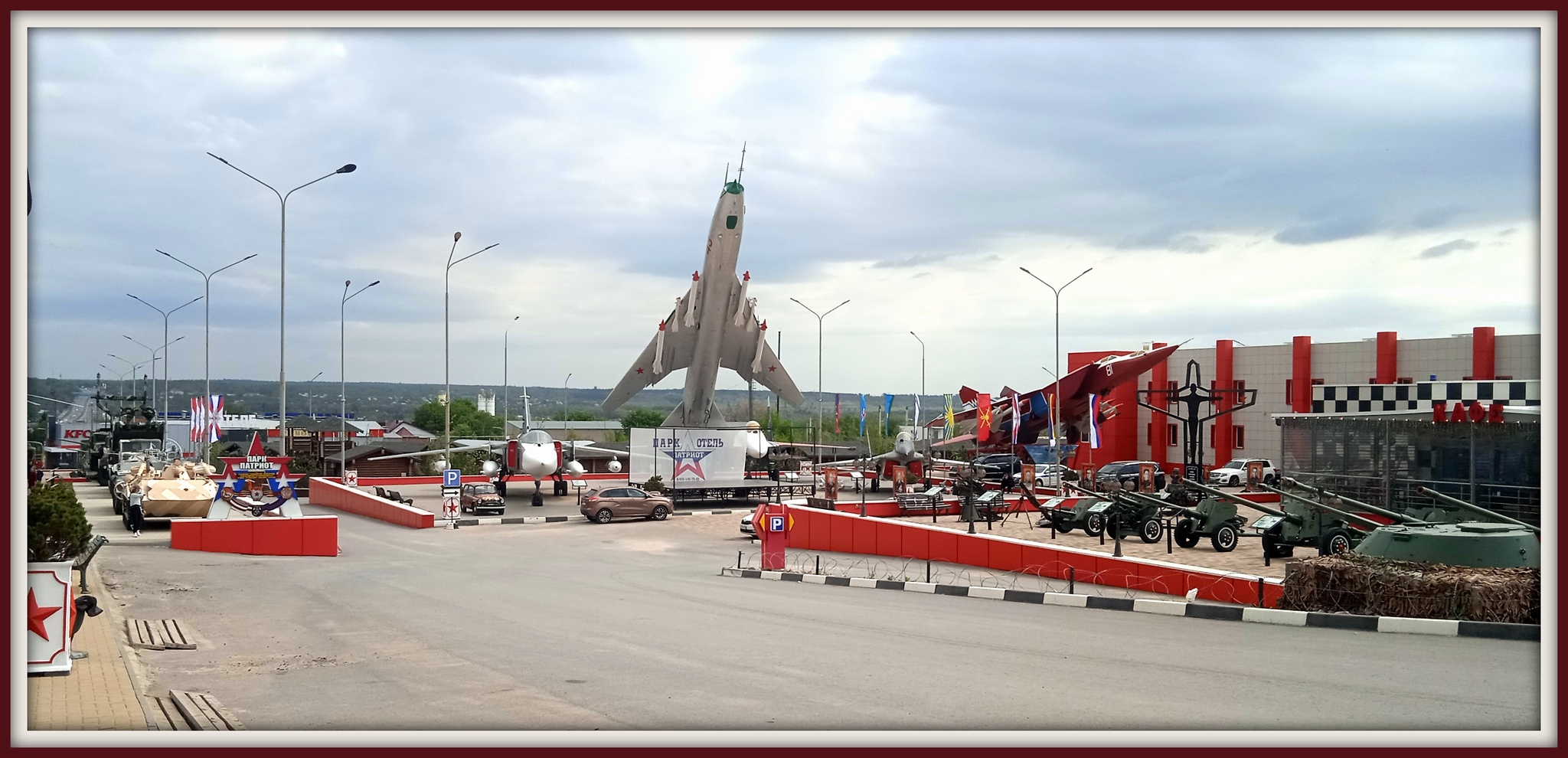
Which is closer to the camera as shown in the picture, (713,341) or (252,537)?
(252,537)

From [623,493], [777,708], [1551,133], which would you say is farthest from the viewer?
[623,493]

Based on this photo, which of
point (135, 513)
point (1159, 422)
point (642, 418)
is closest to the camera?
point (135, 513)

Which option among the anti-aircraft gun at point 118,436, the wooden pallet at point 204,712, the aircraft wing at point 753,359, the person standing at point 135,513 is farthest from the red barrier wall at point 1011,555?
the anti-aircraft gun at point 118,436

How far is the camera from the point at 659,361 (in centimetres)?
Result: 4575

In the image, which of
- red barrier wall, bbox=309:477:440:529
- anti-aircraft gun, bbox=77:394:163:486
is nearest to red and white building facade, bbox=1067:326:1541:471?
red barrier wall, bbox=309:477:440:529

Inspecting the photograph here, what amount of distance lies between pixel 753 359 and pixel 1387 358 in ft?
83.3

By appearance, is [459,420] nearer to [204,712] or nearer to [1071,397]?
[1071,397]

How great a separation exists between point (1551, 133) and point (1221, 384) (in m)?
44.5

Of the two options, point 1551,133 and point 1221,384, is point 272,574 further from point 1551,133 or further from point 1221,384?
point 1221,384

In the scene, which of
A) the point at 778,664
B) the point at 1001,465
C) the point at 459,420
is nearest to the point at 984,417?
the point at 1001,465

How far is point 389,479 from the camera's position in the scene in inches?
1873

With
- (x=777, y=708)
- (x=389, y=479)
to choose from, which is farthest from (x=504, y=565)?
(x=389, y=479)

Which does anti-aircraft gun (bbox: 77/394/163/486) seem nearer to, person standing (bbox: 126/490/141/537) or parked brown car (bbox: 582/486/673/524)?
person standing (bbox: 126/490/141/537)

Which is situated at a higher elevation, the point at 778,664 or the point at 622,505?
the point at 778,664
